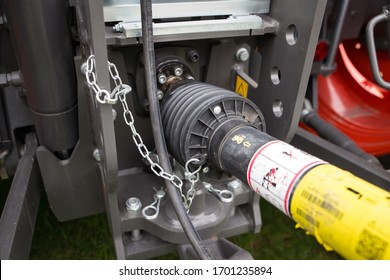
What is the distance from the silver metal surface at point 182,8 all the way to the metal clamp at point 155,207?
0.46 metres

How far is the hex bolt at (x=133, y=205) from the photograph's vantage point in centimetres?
104

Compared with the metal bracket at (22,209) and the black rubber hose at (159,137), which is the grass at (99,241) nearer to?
the metal bracket at (22,209)

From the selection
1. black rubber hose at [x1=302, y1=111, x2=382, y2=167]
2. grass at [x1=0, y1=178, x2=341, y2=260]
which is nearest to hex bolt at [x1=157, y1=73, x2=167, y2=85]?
black rubber hose at [x1=302, y1=111, x2=382, y2=167]

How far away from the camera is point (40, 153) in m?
1.08

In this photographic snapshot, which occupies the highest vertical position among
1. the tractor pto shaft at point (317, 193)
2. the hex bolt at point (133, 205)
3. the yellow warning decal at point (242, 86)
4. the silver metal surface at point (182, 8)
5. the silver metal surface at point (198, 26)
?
the silver metal surface at point (182, 8)

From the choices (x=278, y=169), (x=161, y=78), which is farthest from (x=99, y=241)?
(x=278, y=169)

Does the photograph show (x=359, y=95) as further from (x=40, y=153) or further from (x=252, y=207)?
(x=40, y=153)

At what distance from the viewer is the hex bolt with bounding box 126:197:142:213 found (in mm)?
1040

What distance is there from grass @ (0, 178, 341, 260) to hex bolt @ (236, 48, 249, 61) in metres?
0.95

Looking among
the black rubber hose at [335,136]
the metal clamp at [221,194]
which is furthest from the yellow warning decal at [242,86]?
the black rubber hose at [335,136]

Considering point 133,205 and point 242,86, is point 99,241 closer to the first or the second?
point 133,205

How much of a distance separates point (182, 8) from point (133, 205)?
0.51 meters

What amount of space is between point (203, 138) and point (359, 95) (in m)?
1.38

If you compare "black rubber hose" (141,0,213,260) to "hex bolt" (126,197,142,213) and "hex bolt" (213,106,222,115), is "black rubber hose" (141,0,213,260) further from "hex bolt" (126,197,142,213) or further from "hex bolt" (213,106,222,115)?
"hex bolt" (126,197,142,213)
